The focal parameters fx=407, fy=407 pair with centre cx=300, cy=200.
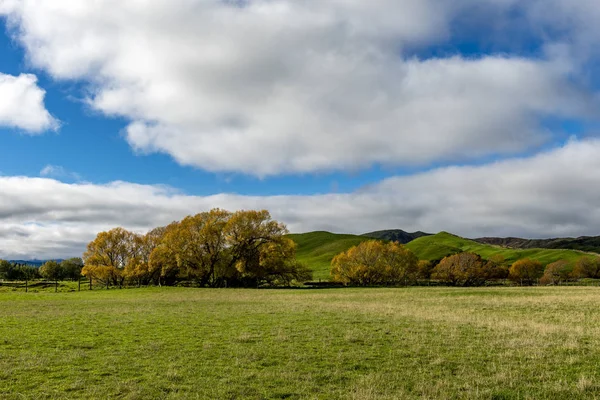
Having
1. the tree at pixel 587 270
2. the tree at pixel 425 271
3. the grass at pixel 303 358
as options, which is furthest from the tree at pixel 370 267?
the tree at pixel 587 270

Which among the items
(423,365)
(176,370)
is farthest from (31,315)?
(423,365)

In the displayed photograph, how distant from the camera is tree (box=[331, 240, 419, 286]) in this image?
99.4m

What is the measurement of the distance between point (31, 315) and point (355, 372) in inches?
1112

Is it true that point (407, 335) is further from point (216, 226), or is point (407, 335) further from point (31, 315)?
point (216, 226)

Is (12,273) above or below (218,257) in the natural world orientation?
below

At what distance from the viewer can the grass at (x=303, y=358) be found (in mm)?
11609

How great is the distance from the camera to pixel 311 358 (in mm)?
15562

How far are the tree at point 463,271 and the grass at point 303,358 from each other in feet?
338

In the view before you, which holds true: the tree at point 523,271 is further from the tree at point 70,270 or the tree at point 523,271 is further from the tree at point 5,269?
the tree at point 5,269

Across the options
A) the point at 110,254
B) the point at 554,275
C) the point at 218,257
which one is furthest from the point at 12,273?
the point at 554,275

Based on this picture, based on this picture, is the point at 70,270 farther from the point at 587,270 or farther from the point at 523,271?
the point at 587,270

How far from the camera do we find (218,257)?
85812mm

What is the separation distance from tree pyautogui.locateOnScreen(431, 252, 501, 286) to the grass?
338 ft

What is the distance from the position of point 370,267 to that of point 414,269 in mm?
22777
